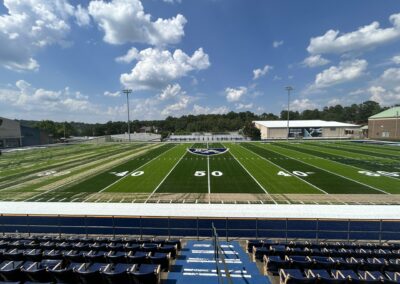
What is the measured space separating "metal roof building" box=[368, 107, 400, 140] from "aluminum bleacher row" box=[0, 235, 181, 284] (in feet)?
321

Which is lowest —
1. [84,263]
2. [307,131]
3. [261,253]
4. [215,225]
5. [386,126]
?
[215,225]

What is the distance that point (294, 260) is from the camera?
6.63 meters

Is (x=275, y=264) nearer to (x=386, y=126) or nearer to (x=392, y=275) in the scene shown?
(x=392, y=275)

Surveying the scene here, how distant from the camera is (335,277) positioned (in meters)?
5.73

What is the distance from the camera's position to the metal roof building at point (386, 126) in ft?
267

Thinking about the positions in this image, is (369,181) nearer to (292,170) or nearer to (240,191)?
(292,170)

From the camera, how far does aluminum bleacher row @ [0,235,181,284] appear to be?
5.59 m

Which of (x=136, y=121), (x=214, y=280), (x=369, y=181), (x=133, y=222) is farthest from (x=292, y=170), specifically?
(x=136, y=121)

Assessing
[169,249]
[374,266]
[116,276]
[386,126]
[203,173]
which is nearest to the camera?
[116,276]

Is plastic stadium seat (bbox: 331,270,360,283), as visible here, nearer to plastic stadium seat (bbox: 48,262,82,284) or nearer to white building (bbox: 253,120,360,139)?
plastic stadium seat (bbox: 48,262,82,284)

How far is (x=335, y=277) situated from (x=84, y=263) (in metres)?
6.27

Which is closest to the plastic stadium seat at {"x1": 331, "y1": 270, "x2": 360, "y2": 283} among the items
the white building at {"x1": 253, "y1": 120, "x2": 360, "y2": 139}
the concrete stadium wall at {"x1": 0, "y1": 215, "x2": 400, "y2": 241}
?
the concrete stadium wall at {"x1": 0, "y1": 215, "x2": 400, "y2": 241}

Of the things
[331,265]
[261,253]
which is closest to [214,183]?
[261,253]

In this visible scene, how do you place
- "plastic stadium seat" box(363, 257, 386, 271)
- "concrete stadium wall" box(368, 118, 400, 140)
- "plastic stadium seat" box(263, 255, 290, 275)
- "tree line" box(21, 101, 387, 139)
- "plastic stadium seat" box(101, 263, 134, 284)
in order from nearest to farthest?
"plastic stadium seat" box(101, 263, 134, 284)
"plastic stadium seat" box(363, 257, 386, 271)
"plastic stadium seat" box(263, 255, 290, 275)
"concrete stadium wall" box(368, 118, 400, 140)
"tree line" box(21, 101, 387, 139)
